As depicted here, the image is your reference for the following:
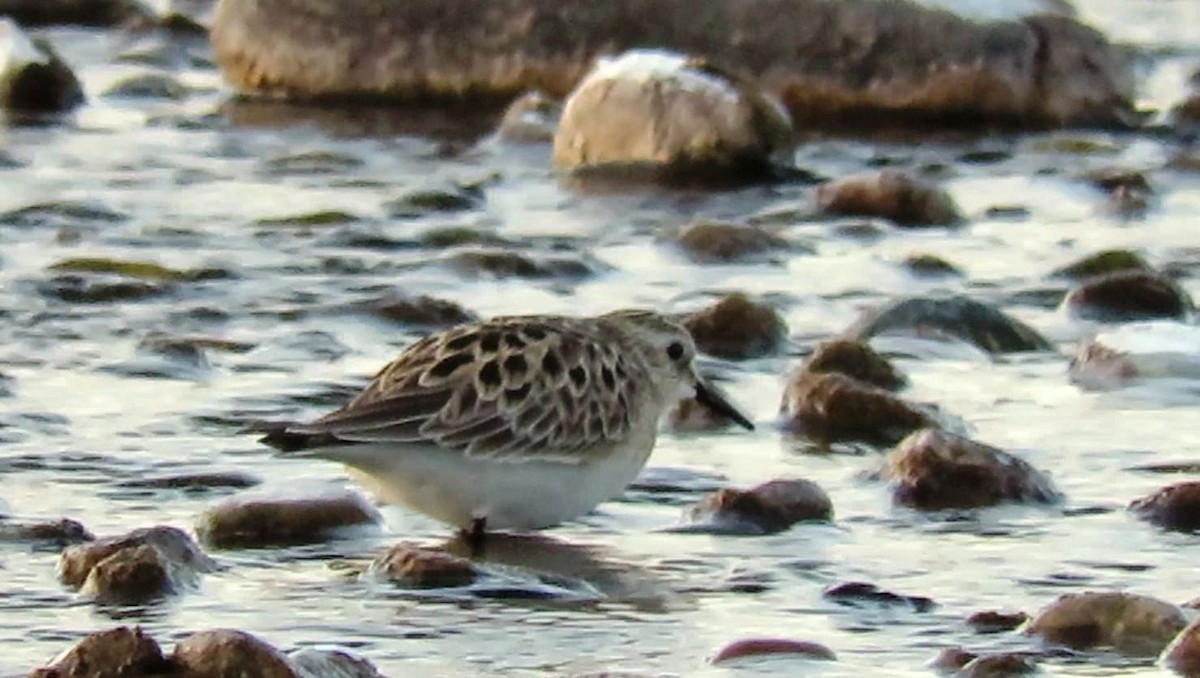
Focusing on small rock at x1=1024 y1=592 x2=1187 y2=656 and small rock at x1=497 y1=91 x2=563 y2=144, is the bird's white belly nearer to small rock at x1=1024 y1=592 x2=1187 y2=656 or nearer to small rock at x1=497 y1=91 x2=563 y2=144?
small rock at x1=1024 y1=592 x2=1187 y2=656

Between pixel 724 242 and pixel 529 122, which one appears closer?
pixel 724 242

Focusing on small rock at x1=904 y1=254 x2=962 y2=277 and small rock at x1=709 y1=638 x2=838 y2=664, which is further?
small rock at x1=904 y1=254 x2=962 y2=277

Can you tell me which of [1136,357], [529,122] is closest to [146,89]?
[529,122]

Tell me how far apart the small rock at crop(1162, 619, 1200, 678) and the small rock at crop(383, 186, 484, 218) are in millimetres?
5176

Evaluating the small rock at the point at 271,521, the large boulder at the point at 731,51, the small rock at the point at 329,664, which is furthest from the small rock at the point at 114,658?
the large boulder at the point at 731,51

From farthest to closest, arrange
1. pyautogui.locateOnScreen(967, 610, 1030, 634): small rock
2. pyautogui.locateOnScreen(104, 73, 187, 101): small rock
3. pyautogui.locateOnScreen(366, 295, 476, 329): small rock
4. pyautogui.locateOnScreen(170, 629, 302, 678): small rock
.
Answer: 1. pyautogui.locateOnScreen(104, 73, 187, 101): small rock
2. pyautogui.locateOnScreen(366, 295, 476, 329): small rock
3. pyautogui.locateOnScreen(967, 610, 1030, 634): small rock
4. pyautogui.locateOnScreen(170, 629, 302, 678): small rock

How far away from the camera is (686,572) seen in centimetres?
556

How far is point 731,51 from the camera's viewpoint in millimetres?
11422

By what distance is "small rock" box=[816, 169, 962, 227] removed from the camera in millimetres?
9531

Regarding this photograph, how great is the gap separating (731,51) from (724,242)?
267cm

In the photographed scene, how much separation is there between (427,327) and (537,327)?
1747mm

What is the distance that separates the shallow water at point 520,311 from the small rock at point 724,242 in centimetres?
8

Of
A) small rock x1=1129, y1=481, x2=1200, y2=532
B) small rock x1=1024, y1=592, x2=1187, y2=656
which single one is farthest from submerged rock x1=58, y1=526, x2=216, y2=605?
small rock x1=1129, y1=481, x2=1200, y2=532

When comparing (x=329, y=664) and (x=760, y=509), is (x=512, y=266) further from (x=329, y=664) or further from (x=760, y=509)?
(x=329, y=664)
